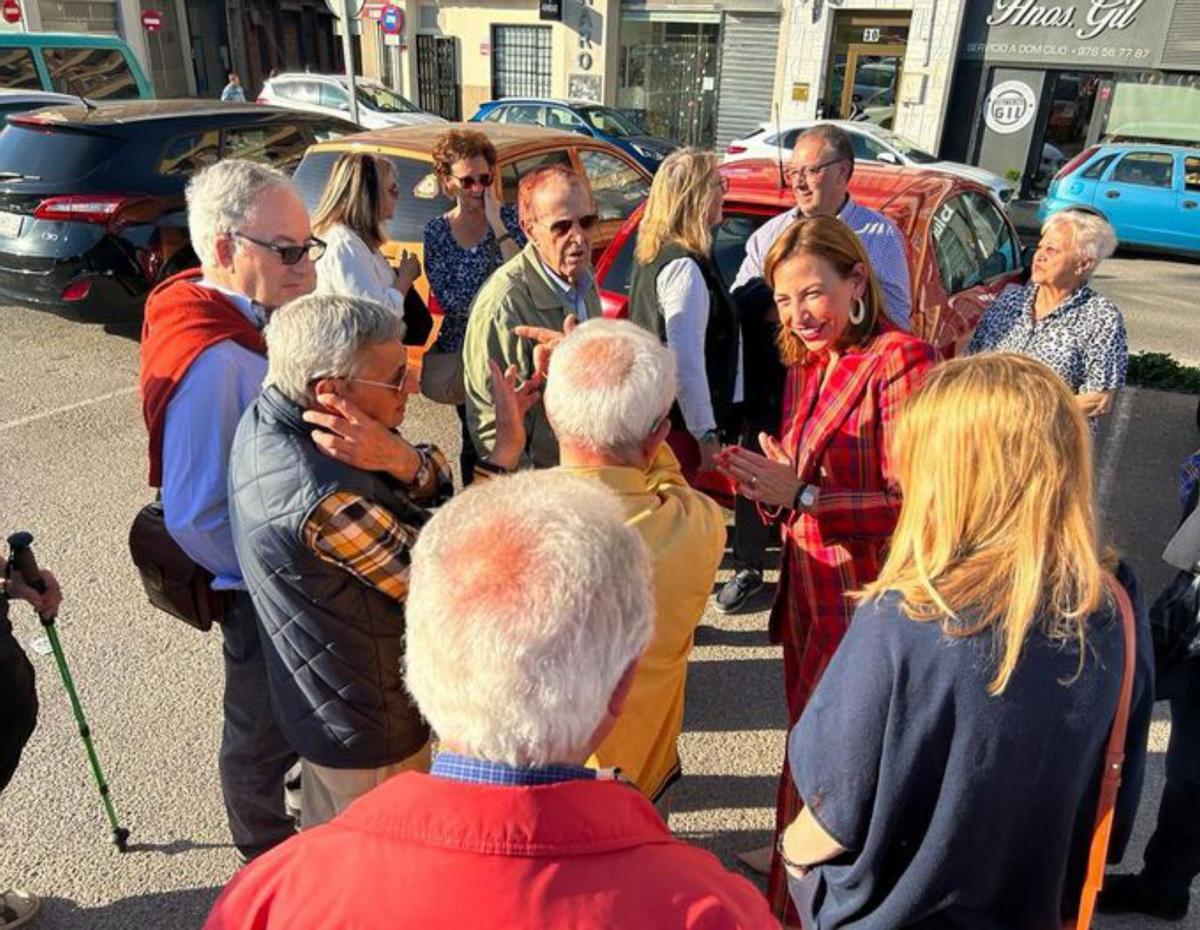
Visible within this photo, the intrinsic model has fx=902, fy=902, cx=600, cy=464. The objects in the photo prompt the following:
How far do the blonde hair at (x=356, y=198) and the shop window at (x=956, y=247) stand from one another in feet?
9.10

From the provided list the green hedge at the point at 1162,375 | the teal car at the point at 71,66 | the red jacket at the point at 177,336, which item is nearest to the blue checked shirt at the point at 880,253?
the red jacket at the point at 177,336

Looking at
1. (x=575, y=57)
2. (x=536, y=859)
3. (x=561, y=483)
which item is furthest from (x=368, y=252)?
(x=575, y=57)

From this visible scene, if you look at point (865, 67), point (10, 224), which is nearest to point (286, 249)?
point (10, 224)

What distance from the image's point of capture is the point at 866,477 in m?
2.33

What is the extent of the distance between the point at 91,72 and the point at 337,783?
1538 centimetres

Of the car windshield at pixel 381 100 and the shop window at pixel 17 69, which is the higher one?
the shop window at pixel 17 69

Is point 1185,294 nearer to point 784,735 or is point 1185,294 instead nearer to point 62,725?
point 784,735

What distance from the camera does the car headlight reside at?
1452 centimetres

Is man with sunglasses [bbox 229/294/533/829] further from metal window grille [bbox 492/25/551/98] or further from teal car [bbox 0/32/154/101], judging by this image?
metal window grille [bbox 492/25/551/98]

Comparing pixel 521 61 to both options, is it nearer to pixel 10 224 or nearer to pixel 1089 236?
pixel 10 224

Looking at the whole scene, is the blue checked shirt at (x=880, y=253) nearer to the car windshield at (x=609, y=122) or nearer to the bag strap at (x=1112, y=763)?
the bag strap at (x=1112, y=763)

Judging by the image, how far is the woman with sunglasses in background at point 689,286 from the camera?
335 cm

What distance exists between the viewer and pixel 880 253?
3912mm

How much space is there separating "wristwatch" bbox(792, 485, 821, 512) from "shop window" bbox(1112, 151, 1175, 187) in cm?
1208
